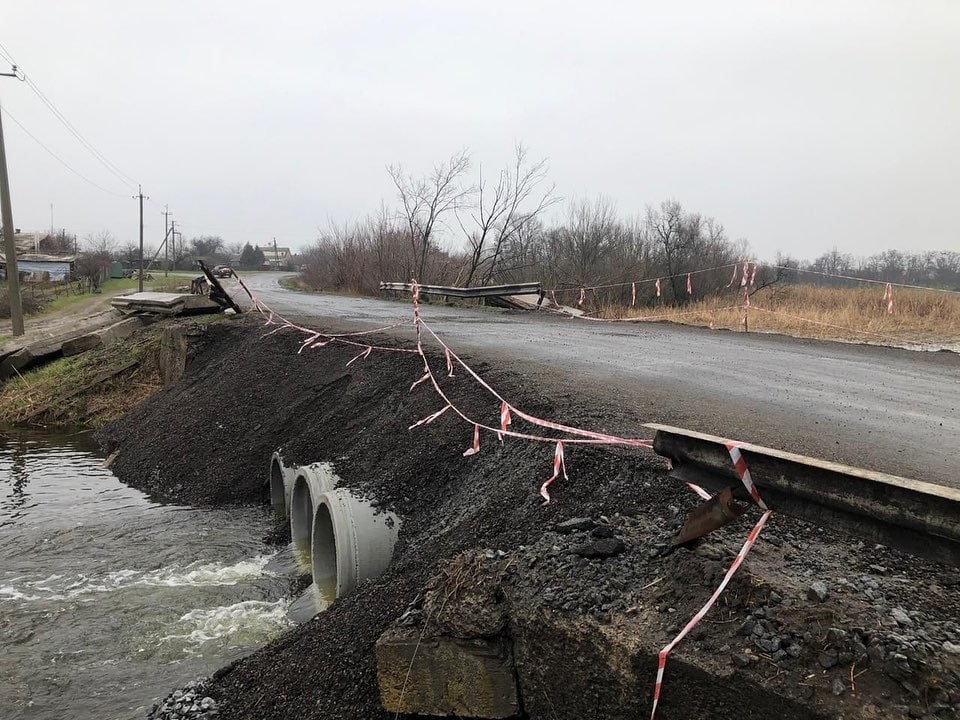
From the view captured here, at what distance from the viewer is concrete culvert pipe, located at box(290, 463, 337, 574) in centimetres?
589

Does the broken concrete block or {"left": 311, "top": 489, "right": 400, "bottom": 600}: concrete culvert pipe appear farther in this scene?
{"left": 311, "top": 489, "right": 400, "bottom": 600}: concrete culvert pipe

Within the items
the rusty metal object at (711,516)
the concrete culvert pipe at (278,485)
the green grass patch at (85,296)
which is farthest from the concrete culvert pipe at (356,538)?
the green grass patch at (85,296)

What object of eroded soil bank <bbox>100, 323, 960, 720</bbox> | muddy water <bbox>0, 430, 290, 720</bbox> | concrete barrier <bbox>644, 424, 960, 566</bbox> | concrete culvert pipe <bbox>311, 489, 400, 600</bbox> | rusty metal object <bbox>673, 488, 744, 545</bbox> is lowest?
muddy water <bbox>0, 430, 290, 720</bbox>

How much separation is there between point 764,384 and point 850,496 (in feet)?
16.8

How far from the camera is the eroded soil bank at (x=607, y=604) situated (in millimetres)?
2170

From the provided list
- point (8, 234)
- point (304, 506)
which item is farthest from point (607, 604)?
point (8, 234)

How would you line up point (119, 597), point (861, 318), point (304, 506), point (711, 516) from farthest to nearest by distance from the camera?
point (861, 318) → point (304, 506) → point (119, 597) → point (711, 516)

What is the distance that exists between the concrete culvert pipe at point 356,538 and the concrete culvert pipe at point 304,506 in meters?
0.69

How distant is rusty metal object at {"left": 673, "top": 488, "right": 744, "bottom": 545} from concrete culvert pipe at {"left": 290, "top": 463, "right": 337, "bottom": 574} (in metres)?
3.68

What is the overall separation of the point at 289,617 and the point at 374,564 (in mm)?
1328

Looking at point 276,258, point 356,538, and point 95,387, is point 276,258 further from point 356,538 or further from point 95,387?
point 356,538

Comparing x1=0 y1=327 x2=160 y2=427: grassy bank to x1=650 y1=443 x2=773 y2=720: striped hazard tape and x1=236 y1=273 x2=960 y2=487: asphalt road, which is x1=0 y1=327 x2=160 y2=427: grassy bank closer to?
x1=236 y1=273 x2=960 y2=487: asphalt road

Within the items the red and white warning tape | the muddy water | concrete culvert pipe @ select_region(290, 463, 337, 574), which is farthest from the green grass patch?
concrete culvert pipe @ select_region(290, 463, 337, 574)

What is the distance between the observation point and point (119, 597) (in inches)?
225
